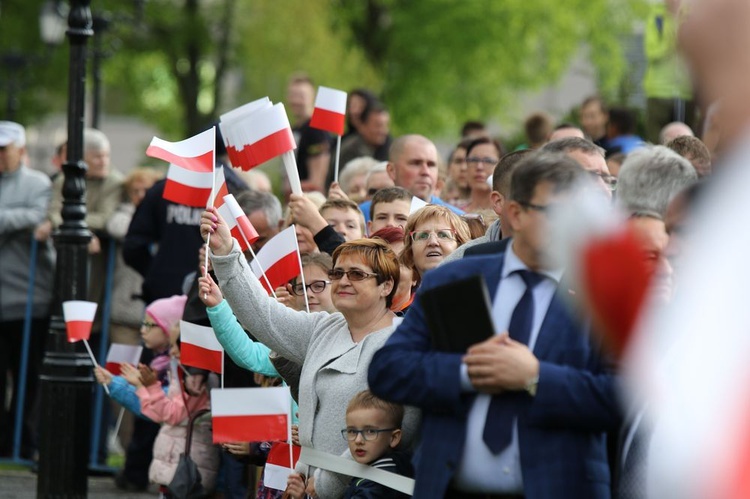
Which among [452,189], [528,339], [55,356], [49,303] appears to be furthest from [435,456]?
[49,303]

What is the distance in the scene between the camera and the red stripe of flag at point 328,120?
933cm

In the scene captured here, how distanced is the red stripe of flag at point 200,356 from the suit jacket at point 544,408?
267 cm

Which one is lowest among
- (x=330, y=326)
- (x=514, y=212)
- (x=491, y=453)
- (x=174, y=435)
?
(x=174, y=435)

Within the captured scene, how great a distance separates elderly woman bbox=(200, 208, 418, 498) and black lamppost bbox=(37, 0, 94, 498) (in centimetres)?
336

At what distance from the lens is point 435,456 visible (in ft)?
16.1

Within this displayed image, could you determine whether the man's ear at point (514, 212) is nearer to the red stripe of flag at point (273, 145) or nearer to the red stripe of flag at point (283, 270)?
the red stripe of flag at point (283, 270)

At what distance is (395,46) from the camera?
109 ft

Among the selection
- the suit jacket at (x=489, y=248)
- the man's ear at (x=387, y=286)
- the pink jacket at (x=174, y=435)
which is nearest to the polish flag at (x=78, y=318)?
the pink jacket at (x=174, y=435)

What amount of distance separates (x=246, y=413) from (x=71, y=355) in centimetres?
357

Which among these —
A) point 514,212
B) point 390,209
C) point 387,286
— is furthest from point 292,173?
point 514,212

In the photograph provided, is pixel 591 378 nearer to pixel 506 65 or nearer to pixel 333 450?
pixel 333 450

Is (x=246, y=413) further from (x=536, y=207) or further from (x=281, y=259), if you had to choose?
(x=536, y=207)

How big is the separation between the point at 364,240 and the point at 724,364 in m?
3.14

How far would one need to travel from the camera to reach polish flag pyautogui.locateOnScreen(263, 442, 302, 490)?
22.4 feet
